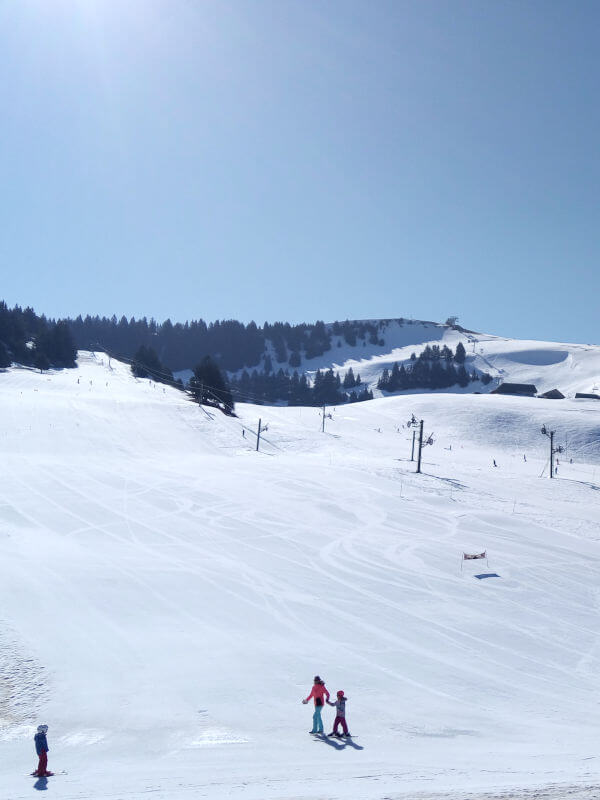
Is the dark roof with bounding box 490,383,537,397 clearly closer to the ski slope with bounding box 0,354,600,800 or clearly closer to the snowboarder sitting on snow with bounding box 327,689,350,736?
the ski slope with bounding box 0,354,600,800

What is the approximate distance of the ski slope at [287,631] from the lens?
10570 millimetres

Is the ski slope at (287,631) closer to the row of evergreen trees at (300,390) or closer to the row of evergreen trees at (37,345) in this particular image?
the row of evergreen trees at (37,345)

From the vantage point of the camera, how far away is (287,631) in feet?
57.9

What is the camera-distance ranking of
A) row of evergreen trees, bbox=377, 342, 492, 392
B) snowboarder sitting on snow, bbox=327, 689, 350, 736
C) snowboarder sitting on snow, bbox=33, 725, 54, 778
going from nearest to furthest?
snowboarder sitting on snow, bbox=33, 725, 54, 778 → snowboarder sitting on snow, bbox=327, 689, 350, 736 → row of evergreen trees, bbox=377, 342, 492, 392

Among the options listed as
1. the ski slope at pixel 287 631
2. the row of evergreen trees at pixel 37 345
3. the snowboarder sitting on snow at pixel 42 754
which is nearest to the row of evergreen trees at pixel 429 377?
the row of evergreen trees at pixel 37 345

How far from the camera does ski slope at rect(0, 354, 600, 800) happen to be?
10.6m

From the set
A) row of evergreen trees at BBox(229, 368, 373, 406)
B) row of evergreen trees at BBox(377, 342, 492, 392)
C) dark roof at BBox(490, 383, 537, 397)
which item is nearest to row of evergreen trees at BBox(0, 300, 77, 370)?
Result: row of evergreen trees at BBox(229, 368, 373, 406)

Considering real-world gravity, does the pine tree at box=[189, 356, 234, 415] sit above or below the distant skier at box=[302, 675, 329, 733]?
above

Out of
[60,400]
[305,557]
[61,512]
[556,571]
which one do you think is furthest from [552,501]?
[60,400]

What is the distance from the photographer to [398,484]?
41750 mm

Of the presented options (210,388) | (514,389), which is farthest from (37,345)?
(514,389)

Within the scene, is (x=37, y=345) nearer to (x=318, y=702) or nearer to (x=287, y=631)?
(x=287, y=631)

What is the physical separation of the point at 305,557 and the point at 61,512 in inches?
481

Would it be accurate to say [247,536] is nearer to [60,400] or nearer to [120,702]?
[120,702]
